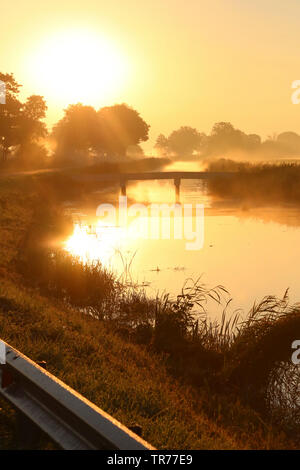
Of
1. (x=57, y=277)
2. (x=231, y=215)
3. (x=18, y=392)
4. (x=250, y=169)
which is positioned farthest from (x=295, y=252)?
(x=250, y=169)

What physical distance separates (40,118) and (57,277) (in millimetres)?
64582

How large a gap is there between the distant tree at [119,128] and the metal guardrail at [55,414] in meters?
108

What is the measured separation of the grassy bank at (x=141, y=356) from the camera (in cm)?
673

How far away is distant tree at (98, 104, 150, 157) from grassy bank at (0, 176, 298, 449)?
9615 cm

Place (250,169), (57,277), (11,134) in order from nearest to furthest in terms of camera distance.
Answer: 1. (57,277)
2. (250,169)
3. (11,134)

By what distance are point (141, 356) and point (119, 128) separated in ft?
351

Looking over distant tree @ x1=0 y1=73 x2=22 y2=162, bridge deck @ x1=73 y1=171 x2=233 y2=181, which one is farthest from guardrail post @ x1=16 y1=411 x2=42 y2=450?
distant tree @ x1=0 y1=73 x2=22 y2=162

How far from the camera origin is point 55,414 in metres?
4.60

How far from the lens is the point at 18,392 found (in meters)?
Result: 5.13

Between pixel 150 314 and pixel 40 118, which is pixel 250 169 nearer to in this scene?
pixel 40 118

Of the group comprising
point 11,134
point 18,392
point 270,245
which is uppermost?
point 11,134

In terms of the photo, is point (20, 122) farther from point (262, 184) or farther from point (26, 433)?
point (26, 433)

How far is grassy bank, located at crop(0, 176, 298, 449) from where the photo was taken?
6.73 m

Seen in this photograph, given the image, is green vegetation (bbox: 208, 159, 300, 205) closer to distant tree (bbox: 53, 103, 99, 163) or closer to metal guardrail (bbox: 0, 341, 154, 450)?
metal guardrail (bbox: 0, 341, 154, 450)
